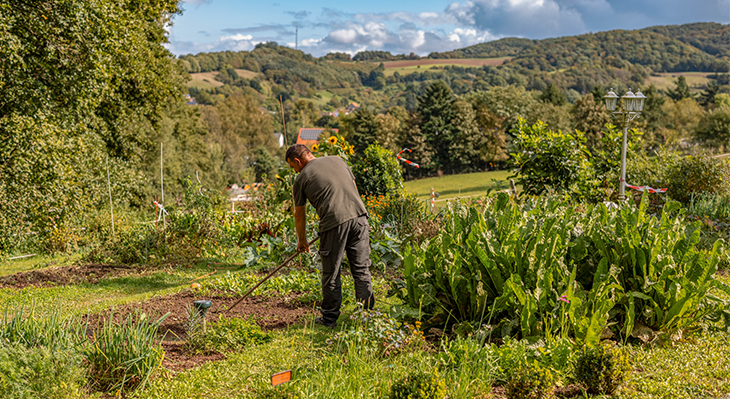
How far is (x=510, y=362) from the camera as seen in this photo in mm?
3096

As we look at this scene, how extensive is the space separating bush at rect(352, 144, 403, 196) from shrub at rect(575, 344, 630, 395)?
22.0 feet

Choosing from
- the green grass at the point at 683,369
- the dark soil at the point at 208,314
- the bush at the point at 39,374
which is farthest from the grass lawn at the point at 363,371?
the bush at the point at 39,374

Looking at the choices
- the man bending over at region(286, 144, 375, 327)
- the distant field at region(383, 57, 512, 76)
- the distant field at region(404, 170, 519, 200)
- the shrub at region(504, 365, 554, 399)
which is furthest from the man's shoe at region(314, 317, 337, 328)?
the distant field at region(383, 57, 512, 76)

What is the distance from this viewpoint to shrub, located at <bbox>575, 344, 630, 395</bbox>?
9.25 feet

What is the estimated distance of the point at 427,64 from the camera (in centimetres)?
16162

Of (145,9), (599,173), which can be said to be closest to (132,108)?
(145,9)

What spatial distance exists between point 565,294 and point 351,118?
165 ft

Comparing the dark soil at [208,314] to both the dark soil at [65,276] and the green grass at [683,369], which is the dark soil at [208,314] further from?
the green grass at [683,369]

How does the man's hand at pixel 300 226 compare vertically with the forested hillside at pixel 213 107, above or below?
below

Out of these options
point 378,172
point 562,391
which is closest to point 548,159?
point 378,172

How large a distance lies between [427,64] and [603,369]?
16628 centimetres

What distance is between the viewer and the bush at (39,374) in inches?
95.0

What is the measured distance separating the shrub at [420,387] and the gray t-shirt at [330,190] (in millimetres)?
1720

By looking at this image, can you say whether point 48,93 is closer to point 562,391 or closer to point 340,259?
point 340,259
